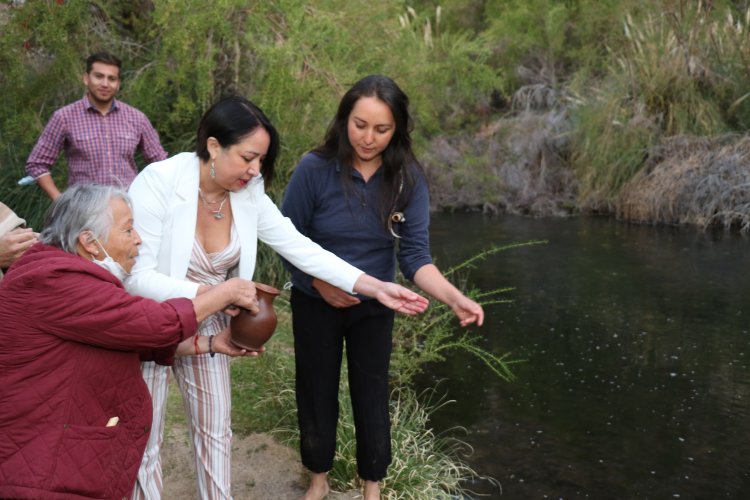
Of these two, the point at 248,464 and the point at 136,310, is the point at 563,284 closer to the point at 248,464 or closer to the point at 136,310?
the point at 248,464

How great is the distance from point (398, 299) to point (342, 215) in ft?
1.31

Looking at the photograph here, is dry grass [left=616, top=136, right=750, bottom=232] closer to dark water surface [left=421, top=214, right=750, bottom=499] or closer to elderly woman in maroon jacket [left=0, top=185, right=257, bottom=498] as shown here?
dark water surface [left=421, top=214, right=750, bottom=499]

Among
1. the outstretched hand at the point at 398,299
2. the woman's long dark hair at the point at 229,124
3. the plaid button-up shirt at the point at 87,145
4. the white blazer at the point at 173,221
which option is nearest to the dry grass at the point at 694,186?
the plaid button-up shirt at the point at 87,145

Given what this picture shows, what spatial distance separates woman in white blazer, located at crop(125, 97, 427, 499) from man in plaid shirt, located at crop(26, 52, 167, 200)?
248cm

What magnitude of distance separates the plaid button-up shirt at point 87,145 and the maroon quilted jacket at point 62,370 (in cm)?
302

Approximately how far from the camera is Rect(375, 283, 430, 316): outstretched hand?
3096 mm

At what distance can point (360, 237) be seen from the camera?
11.0 feet

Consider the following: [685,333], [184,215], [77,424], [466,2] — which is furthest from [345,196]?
[466,2]

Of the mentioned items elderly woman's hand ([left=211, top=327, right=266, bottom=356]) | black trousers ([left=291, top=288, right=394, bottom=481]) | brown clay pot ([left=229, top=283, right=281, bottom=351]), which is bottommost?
black trousers ([left=291, top=288, right=394, bottom=481])

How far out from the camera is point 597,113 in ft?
44.0

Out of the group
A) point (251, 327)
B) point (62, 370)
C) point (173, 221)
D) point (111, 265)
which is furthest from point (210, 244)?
point (62, 370)

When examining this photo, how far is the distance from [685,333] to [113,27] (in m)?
4.96

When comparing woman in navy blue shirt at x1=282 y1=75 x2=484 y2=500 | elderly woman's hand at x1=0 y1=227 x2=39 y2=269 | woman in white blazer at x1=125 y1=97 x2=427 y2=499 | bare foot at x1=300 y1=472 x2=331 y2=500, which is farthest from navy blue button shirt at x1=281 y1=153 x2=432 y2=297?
elderly woman's hand at x1=0 y1=227 x2=39 y2=269

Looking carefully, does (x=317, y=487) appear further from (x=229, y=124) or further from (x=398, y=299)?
(x=229, y=124)
